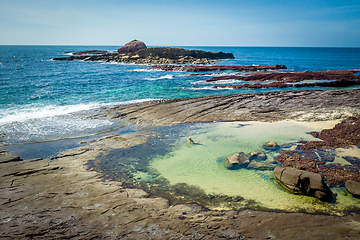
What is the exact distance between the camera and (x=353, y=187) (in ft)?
23.3

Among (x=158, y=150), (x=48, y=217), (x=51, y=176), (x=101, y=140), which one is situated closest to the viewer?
(x=48, y=217)

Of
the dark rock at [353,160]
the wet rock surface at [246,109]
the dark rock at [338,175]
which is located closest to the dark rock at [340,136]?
the dark rock at [353,160]

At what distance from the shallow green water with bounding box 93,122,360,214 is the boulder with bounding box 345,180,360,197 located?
236 millimetres

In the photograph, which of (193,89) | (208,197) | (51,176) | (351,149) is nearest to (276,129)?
(351,149)

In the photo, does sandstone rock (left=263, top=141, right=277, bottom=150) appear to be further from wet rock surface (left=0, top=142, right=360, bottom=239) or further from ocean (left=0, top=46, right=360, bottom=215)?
wet rock surface (left=0, top=142, right=360, bottom=239)

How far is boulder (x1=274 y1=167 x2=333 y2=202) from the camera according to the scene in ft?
22.5

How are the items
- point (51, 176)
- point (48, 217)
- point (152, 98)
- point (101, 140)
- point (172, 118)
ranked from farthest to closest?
point (152, 98), point (172, 118), point (101, 140), point (51, 176), point (48, 217)

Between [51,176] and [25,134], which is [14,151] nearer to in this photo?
[25,134]

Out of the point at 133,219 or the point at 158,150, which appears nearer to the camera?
the point at 133,219

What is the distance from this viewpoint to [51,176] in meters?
7.85

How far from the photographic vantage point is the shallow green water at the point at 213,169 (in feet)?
22.5

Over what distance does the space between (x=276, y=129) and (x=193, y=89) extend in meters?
14.8

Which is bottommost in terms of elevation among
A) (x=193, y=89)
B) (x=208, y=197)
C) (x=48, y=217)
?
(x=208, y=197)

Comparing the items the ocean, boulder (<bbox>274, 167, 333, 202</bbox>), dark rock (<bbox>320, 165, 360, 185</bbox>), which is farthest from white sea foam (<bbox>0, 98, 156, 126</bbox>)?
dark rock (<bbox>320, 165, 360, 185</bbox>)
